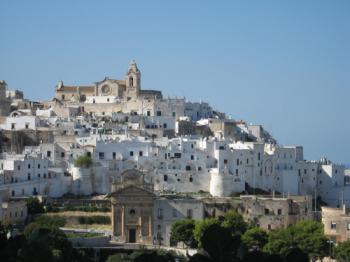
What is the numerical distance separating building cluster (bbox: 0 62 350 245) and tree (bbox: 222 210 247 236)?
1639 millimetres

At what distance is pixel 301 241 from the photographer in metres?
60.3

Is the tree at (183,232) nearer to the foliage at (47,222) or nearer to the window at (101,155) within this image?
the foliage at (47,222)

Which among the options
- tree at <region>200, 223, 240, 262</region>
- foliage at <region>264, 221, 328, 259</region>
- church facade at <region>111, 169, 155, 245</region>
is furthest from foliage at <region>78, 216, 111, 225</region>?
tree at <region>200, 223, 240, 262</region>

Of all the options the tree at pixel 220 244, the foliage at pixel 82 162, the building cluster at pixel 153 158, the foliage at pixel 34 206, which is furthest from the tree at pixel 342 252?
the foliage at pixel 82 162

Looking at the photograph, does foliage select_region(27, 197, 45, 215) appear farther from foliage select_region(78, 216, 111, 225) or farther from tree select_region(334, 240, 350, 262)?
tree select_region(334, 240, 350, 262)

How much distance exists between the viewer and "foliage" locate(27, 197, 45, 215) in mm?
64062

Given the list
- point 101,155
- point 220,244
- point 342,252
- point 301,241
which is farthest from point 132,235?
point 220,244

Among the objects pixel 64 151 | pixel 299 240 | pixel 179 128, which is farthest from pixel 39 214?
pixel 179 128

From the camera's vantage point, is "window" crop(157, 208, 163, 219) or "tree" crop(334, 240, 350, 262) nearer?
"tree" crop(334, 240, 350, 262)

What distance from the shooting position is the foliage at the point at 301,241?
59094 mm

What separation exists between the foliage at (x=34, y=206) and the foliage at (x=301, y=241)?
13548 mm

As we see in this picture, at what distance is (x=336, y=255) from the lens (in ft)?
196

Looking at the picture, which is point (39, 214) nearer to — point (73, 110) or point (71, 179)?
point (71, 179)

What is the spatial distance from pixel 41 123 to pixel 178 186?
46.6 ft
